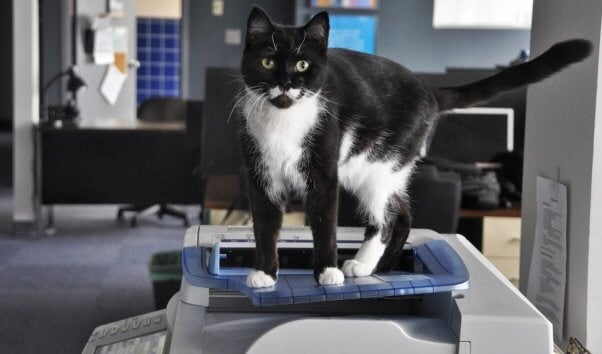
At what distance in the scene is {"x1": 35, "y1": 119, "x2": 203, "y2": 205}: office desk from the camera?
5.31 metres

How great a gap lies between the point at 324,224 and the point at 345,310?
213mm

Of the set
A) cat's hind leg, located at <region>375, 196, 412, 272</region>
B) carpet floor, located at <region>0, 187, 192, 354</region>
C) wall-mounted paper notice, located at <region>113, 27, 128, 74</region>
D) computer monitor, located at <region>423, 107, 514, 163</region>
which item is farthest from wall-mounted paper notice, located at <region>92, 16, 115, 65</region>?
cat's hind leg, located at <region>375, 196, 412, 272</region>

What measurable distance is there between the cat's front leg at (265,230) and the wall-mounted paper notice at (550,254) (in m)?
0.48

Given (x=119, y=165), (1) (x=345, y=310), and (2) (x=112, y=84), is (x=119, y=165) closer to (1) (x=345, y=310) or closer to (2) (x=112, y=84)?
(2) (x=112, y=84)

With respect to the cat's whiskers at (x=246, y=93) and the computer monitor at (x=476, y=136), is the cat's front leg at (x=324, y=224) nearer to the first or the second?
the cat's whiskers at (x=246, y=93)

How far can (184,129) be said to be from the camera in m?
5.27

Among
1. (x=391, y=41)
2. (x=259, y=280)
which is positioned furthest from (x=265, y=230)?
(x=391, y=41)

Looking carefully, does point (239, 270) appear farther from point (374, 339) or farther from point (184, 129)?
point (184, 129)

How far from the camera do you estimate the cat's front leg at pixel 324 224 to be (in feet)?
2.98

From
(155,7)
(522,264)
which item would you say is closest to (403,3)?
(155,7)

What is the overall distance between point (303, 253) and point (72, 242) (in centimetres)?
426

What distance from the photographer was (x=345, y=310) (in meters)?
1.10

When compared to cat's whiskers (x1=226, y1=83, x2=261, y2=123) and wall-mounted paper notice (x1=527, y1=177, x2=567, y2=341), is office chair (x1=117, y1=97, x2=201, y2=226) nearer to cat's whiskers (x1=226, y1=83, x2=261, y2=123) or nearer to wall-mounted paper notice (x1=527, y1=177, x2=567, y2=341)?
wall-mounted paper notice (x1=527, y1=177, x2=567, y2=341)

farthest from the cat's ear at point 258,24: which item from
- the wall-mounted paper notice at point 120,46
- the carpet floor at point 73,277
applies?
the wall-mounted paper notice at point 120,46
